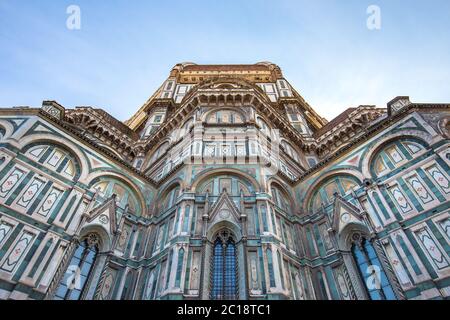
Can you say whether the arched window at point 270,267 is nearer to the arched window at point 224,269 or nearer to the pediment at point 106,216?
the arched window at point 224,269

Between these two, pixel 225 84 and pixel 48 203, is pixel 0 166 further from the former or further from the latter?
pixel 225 84

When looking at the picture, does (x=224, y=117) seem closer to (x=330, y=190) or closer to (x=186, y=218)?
(x=330, y=190)

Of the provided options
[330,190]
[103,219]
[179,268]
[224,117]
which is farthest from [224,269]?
[224,117]

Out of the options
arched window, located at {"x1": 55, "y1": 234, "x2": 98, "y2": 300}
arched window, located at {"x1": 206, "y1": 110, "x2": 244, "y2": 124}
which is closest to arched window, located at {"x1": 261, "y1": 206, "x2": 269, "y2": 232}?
arched window, located at {"x1": 55, "y1": 234, "x2": 98, "y2": 300}

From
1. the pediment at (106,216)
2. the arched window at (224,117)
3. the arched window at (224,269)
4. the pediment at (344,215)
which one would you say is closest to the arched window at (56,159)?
the pediment at (106,216)

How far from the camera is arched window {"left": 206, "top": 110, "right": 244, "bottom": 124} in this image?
24.5 m

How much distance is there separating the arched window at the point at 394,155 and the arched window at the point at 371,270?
439cm

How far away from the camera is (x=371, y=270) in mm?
13734

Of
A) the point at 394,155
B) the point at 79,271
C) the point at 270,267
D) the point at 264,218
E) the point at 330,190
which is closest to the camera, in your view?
the point at 270,267

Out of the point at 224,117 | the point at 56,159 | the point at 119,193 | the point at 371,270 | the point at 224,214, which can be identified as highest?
the point at 224,117

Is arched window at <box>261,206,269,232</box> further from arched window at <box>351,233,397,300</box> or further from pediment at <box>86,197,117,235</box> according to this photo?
pediment at <box>86,197,117,235</box>

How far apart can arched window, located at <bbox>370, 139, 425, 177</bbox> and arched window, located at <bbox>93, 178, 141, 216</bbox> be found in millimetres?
15920

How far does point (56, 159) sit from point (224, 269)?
38.9 ft

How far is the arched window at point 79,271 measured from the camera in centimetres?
1277
